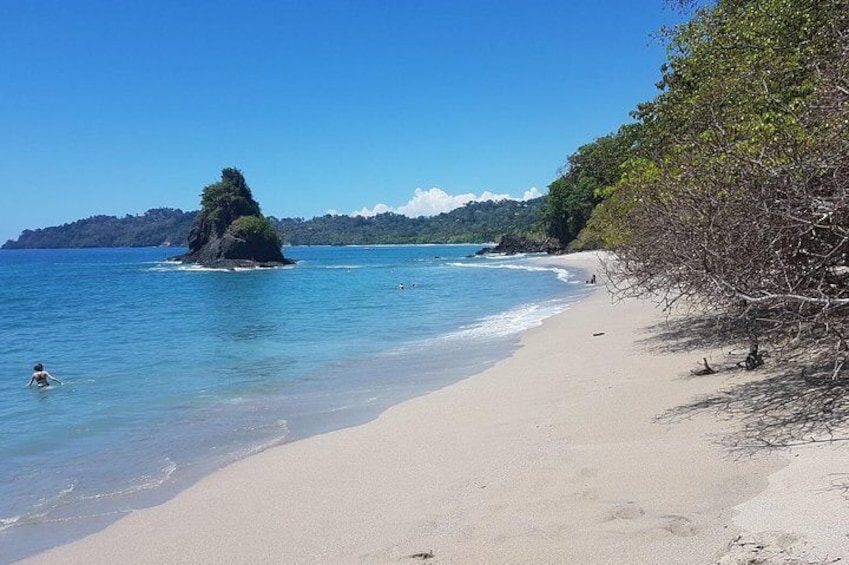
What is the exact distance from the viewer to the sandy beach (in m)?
4.12

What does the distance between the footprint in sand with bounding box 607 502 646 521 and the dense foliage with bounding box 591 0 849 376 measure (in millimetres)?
1839

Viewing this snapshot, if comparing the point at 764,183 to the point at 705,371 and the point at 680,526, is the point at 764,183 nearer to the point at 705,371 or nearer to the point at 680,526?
the point at 680,526

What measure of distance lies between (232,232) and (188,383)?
8340cm

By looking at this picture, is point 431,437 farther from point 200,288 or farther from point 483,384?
point 200,288

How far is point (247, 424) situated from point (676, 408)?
6412 millimetres

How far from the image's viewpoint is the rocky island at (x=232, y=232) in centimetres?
9212

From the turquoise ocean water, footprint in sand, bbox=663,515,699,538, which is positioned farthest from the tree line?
the turquoise ocean water

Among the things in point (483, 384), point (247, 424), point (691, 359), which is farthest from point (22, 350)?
point (691, 359)

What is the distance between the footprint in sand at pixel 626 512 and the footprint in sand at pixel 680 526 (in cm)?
23

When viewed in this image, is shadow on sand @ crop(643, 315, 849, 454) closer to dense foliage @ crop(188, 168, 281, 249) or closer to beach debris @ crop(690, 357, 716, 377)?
beach debris @ crop(690, 357, 716, 377)

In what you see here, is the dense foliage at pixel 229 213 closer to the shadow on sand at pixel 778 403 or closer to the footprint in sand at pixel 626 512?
the shadow on sand at pixel 778 403

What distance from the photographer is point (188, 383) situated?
46.3 ft

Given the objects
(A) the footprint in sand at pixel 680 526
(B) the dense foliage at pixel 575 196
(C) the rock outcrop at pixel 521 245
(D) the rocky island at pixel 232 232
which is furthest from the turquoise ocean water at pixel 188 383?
(C) the rock outcrop at pixel 521 245

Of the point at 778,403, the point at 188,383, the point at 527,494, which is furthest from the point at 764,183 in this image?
the point at 188,383
